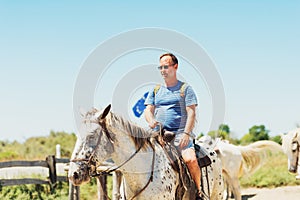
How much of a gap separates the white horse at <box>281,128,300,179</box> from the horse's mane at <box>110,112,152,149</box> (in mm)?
5067

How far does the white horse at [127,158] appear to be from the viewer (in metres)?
4.59

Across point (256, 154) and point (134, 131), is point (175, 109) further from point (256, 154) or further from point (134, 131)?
point (256, 154)

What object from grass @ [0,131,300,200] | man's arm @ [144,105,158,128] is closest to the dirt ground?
grass @ [0,131,300,200]

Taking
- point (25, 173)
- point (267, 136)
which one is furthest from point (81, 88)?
point (267, 136)

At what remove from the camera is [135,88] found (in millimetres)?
6023

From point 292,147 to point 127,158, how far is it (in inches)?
215

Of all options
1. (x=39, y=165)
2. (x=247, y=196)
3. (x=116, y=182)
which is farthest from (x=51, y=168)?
(x=247, y=196)

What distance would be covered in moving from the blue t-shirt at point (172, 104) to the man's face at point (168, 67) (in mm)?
139

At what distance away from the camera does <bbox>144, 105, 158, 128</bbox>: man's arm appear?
5.52m

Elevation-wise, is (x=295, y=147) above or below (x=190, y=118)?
below

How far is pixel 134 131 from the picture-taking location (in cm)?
507

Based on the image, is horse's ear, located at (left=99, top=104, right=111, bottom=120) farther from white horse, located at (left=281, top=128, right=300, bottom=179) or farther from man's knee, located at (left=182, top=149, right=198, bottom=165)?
white horse, located at (left=281, top=128, right=300, bottom=179)

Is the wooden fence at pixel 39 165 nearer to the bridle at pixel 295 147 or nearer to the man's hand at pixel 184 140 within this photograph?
the bridle at pixel 295 147

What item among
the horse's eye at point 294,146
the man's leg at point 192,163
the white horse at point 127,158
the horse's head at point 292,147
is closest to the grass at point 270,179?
the horse's head at point 292,147
